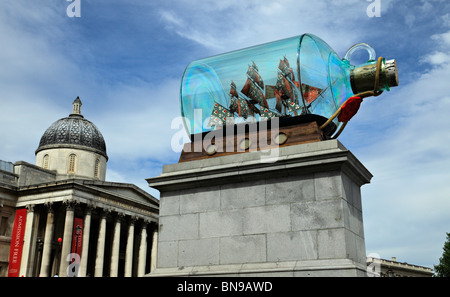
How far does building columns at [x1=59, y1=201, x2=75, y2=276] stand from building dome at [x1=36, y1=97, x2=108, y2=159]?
62.0ft

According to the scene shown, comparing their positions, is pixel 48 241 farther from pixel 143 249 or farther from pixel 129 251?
pixel 143 249

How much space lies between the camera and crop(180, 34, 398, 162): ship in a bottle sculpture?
8.16 meters

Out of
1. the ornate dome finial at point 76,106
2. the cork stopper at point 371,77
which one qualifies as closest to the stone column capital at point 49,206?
the ornate dome finial at point 76,106

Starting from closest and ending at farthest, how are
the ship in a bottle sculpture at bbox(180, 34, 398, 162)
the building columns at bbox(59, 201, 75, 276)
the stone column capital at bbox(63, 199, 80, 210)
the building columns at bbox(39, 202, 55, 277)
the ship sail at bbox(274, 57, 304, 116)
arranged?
the ship in a bottle sculpture at bbox(180, 34, 398, 162) < the ship sail at bbox(274, 57, 304, 116) < the building columns at bbox(59, 201, 75, 276) < the building columns at bbox(39, 202, 55, 277) < the stone column capital at bbox(63, 199, 80, 210)

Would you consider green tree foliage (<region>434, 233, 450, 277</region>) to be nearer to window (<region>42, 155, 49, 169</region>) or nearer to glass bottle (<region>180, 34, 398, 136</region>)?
window (<region>42, 155, 49, 169</region>)

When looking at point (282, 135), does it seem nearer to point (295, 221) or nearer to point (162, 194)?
point (295, 221)

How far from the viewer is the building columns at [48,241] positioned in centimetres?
5050

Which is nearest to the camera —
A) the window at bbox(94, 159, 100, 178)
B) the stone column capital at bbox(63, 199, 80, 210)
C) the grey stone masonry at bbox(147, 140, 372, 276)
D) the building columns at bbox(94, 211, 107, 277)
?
the grey stone masonry at bbox(147, 140, 372, 276)

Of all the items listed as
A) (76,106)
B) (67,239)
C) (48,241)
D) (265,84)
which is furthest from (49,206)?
(265,84)

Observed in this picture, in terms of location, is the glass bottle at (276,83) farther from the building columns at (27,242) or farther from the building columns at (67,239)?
the building columns at (27,242)

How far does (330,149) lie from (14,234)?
53856 mm

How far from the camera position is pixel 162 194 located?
8906 mm

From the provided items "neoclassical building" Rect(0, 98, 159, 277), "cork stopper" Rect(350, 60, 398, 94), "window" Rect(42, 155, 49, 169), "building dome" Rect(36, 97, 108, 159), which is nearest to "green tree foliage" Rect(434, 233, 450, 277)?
"neoclassical building" Rect(0, 98, 159, 277)

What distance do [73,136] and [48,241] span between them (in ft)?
70.8
